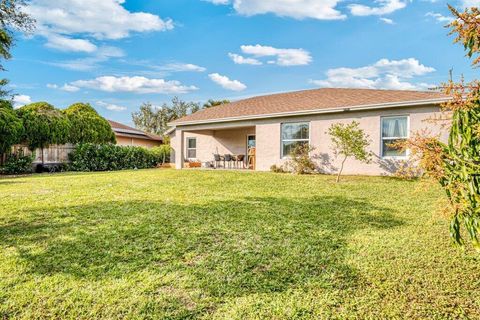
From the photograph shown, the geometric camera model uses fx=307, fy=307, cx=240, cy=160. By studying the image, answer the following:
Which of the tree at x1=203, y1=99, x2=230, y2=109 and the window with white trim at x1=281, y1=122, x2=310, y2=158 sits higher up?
the tree at x1=203, y1=99, x2=230, y2=109

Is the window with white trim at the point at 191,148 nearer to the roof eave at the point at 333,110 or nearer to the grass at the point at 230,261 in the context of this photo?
the roof eave at the point at 333,110

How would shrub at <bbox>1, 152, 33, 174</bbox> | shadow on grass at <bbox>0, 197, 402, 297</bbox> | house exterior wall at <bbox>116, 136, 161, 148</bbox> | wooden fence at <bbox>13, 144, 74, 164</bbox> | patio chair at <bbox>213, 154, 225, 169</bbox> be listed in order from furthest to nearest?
house exterior wall at <bbox>116, 136, 161, 148</bbox> < patio chair at <bbox>213, 154, 225, 169</bbox> < wooden fence at <bbox>13, 144, 74, 164</bbox> < shrub at <bbox>1, 152, 33, 174</bbox> < shadow on grass at <bbox>0, 197, 402, 297</bbox>

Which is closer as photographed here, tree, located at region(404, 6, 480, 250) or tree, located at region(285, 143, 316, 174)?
tree, located at region(404, 6, 480, 250)

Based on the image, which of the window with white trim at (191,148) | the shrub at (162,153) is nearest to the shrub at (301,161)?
the window with white trim at (191,148)

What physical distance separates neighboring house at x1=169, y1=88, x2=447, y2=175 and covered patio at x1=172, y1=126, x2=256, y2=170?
0.23 ft

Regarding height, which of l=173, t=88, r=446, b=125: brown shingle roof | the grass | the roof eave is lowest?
the grass

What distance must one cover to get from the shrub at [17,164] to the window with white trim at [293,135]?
14.9 metres

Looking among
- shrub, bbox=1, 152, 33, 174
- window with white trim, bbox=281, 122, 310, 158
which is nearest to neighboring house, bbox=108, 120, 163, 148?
shrub, bbox=1, 152, 33, 174

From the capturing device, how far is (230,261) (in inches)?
169

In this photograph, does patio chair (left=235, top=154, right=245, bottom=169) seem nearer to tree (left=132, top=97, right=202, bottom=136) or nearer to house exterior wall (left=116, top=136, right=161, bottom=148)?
house exterior wall (left=116, top=136, right=161, bottom=148)

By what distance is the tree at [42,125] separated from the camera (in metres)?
18.0

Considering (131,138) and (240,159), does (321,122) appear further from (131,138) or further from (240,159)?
(131,138)

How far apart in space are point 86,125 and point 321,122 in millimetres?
Result: 16311

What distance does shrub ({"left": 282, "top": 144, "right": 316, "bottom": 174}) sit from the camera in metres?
14.6
